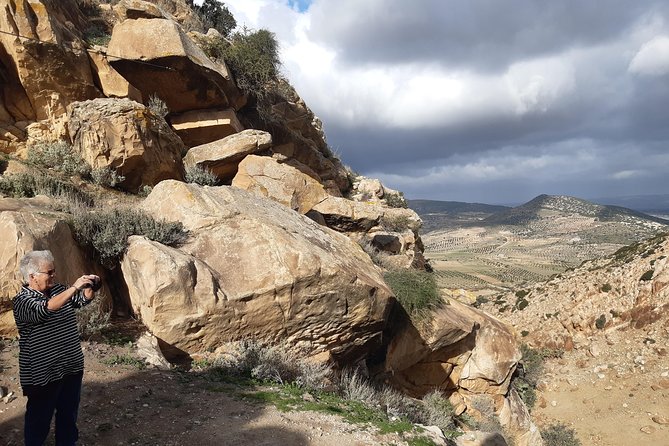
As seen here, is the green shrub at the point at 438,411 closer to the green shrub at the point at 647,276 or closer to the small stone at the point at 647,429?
the small stone at the point at 647,429

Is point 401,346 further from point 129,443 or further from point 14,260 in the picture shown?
point 14,260

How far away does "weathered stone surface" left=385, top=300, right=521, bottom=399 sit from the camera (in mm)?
12023

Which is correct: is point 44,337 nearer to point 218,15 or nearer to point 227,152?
point 227,152

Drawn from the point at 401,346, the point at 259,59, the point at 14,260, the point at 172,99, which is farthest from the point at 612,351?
the point at 14,260

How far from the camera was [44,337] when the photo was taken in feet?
13.5

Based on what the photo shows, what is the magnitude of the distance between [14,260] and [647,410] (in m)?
28.3

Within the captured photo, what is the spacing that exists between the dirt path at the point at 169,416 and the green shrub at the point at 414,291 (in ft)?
19.1

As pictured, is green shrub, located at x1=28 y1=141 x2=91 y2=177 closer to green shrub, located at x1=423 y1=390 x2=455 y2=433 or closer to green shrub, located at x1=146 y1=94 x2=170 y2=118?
green shrub, located at x1=146 y1=94 x2=170 y2=118

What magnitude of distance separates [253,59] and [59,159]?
10.9 metres

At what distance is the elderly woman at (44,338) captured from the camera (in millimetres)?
4008

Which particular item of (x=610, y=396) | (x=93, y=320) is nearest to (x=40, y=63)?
(x=93, y=320)

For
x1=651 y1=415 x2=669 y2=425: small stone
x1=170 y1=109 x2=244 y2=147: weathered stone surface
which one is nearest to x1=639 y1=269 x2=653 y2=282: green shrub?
x1=651 y1=415 x2=669 y2=425: small stone

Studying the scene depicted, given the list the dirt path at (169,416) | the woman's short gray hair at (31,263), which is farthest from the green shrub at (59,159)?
the woman's short gray hair at (31,263)

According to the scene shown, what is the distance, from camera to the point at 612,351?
88.8ft
